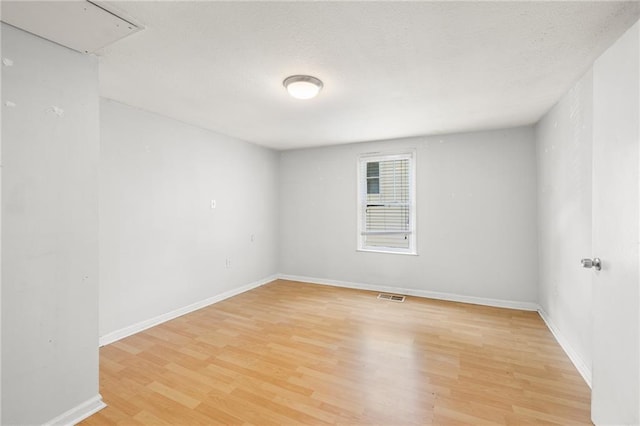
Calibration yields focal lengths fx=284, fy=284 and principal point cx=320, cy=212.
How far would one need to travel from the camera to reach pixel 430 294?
414cm

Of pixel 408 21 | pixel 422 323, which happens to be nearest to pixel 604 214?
pixel 408 21

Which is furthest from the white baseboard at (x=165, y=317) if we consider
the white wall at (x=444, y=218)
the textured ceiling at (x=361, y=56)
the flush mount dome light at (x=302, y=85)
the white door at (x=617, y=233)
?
the white door at (x=617, y=233)

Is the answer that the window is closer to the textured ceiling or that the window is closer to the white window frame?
the white window frame

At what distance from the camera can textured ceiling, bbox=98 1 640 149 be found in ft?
4.84

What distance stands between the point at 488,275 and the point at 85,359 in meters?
4.27

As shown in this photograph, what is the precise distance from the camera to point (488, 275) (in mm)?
3812

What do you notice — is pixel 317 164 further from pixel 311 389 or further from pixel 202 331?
pixel 311 389

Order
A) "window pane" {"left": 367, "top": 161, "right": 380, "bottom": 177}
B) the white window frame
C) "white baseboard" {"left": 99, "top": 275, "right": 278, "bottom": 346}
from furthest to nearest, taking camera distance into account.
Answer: "window pane" {"left": 367, "top": 161, "right": 380, "bottom": 177}, the white window frame, "white baseboard" {"left": 99, "top": 275, "right": 278, "bottom": 346}

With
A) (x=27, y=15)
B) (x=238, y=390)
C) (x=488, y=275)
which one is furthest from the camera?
(x=488, y=275)

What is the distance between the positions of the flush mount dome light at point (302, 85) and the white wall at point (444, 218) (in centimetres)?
239

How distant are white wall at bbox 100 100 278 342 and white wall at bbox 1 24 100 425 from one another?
100 cm

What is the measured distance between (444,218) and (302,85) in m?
2.89

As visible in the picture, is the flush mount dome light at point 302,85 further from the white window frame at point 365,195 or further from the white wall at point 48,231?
the white window frame at point 365,195

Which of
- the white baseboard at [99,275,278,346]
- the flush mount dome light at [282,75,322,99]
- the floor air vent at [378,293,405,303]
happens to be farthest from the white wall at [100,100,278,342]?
the floor air vent at [378,293,405,303]
